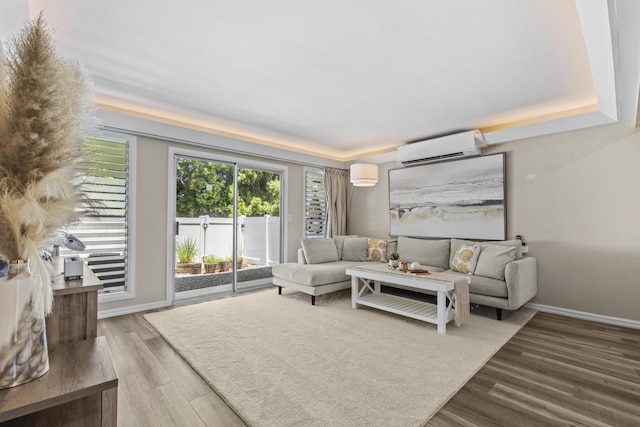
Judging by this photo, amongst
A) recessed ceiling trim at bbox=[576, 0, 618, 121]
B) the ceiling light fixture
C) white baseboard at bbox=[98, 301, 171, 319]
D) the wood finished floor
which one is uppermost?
recessed ceiling trim at bbox=[576, 0, 618, 121]

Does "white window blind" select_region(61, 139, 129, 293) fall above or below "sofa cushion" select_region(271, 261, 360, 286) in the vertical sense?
above

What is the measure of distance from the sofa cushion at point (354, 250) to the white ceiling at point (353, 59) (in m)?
2.00

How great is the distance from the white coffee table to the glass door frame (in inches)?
73.6

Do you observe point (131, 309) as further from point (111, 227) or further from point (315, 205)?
point (315, 205)

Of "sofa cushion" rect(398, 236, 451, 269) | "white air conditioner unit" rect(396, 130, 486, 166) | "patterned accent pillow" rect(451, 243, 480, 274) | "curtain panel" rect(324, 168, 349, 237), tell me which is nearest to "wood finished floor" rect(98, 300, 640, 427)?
"patterned accent pillow" rect(451, 243, 480, 274)

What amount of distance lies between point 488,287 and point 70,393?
3666 millimetres

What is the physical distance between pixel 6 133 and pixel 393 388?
88.5 inches

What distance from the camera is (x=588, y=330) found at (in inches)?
123

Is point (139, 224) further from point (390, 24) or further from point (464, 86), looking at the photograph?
point (464, 86)

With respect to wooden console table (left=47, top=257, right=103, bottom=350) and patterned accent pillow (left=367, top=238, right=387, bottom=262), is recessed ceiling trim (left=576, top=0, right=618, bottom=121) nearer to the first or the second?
wooden console table (left=47, top=257, right=103, bottom=350)

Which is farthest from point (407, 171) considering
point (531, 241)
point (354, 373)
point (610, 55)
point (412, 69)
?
point (354, 373)

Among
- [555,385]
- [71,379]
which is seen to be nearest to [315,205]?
[555,385]

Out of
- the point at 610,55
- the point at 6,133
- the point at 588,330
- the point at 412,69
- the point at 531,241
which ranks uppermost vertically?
the point at 412,69

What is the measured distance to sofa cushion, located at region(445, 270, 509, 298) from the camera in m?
3.31
